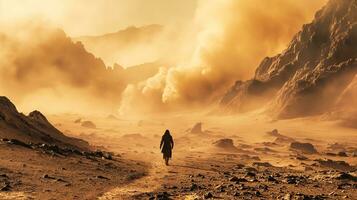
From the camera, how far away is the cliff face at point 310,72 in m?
101

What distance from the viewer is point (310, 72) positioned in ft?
356

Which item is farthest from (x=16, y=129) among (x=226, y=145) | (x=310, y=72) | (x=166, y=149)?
(x=310, y=72)

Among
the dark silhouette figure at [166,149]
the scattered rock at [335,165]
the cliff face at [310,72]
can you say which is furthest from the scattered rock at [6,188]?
the cliff face at [310,72]

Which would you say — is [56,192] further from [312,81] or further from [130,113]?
[130,113]

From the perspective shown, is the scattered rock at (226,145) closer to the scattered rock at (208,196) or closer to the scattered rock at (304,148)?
the scattered rock at (304,148)

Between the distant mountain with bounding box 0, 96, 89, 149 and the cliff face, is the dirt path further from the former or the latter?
the cliff face

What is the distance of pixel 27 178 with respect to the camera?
15250mm

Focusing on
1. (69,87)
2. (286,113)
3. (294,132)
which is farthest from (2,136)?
(69,87)

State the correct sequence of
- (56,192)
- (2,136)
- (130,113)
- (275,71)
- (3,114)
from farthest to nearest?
(130,113)
(275,71)
(3,114)
(2,136)
(56,192)

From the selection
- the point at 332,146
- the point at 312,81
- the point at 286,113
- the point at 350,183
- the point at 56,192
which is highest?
the point at 312,81

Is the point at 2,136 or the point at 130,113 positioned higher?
the point at 130,113

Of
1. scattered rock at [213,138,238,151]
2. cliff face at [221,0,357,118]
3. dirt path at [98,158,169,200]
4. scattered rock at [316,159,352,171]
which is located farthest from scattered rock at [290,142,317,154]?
cliff face at [221,0,357,118]

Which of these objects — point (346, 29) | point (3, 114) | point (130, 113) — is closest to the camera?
point (3, 114)

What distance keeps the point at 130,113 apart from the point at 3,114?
112m
